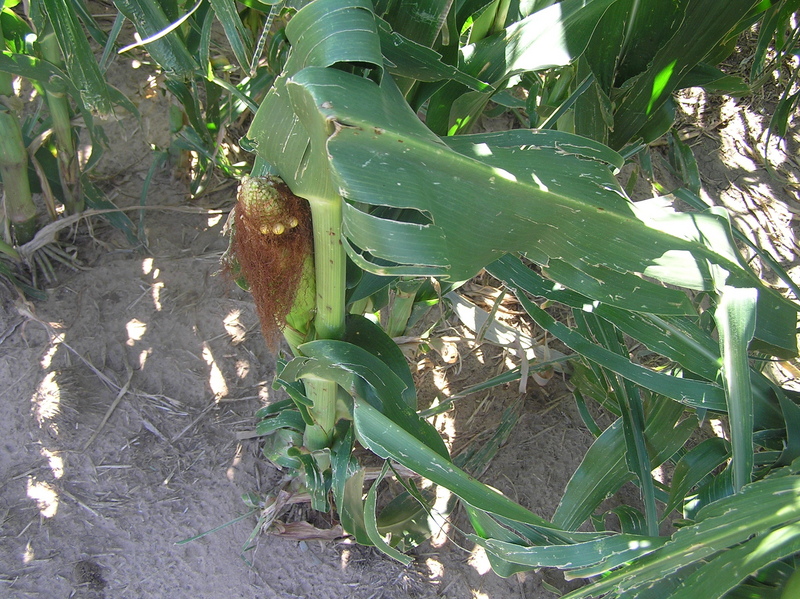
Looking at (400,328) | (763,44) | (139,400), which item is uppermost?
(763,44)

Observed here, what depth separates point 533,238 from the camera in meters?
0.53

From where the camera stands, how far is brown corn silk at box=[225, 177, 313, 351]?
573 mm

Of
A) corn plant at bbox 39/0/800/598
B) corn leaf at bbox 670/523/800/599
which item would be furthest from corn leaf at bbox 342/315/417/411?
corn leaf at bbox 670/523/800/599

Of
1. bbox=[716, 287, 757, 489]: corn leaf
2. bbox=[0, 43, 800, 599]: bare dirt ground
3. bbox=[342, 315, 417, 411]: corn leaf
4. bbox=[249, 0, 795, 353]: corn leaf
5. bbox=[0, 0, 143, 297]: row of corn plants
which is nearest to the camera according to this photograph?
bbox=[249, 0, 795, 353]: corn leaf

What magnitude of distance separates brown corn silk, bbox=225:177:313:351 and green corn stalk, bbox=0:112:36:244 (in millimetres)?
648

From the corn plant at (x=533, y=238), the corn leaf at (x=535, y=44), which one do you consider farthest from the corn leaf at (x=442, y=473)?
the corn leaf at (x=535, y=44)

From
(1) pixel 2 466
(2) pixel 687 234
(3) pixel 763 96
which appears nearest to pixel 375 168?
(2) pixel 687 234

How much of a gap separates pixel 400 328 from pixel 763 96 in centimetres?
135

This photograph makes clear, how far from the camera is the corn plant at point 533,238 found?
18.3 inches

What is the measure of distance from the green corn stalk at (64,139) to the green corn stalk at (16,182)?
6cm

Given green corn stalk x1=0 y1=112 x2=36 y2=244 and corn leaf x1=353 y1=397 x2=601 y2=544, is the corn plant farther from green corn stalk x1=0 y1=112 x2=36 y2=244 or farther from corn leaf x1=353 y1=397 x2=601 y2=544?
green corn stalk x1=0 y1=112 x2=36 y2=244

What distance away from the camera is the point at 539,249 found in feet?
1.77

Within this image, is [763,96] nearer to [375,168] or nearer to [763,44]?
[763,44]

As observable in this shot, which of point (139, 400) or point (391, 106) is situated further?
point (139, 400)
